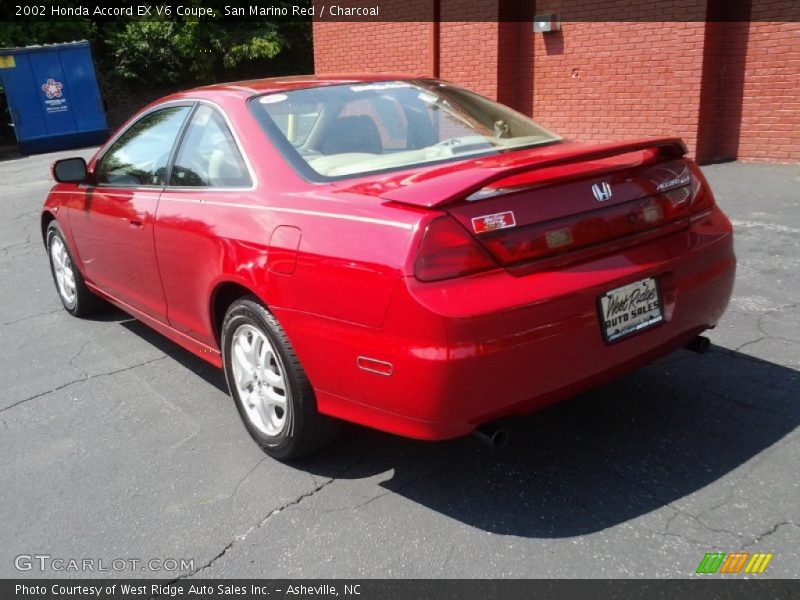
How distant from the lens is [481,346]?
8.03ft

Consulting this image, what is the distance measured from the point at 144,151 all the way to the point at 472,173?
2.34 metres

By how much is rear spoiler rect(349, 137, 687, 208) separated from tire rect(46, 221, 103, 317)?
10.6 feet

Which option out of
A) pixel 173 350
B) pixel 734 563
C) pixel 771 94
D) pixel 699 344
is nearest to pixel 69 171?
pixel 173 350

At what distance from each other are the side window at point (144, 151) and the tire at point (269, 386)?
1141mm

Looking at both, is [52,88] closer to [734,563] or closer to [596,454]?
[596,454]

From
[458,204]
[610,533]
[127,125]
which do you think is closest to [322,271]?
[458,204]

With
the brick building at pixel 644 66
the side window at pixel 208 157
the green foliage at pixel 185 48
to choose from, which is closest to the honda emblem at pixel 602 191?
the side window at pixel 208 157

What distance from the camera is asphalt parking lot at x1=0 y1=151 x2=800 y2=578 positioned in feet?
8.51

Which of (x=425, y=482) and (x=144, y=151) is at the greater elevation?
(x=144, y=151)

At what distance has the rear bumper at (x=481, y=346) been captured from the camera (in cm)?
244

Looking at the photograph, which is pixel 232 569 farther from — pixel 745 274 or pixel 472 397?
pixel 745 274

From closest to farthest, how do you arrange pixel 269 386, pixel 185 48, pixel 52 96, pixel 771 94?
pixel 269 386, pixel 771 94, pixel 52 96, pixel 185 48

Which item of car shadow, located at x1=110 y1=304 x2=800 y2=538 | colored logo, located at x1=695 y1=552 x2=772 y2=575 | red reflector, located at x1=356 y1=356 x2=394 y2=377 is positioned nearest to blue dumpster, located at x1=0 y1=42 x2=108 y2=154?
car shadow, located at x1=110 y1=304 x2=800 y2=538

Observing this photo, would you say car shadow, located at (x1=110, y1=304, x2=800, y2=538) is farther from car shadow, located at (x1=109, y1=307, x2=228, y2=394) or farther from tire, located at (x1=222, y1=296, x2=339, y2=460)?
car shadow, located at (x1=109, y1=307, x2=228, y2=394)
